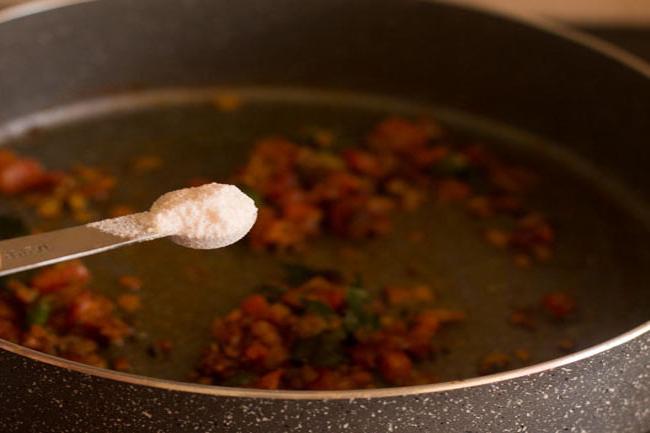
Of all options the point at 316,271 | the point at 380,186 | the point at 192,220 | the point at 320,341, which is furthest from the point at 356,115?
the point at 192,220

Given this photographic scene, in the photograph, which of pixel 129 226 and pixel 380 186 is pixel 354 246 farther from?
pixel 129 226

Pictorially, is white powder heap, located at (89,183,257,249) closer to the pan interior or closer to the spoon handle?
the spoon handle

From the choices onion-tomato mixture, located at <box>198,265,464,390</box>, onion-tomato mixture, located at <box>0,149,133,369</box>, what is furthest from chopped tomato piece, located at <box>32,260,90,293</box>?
onion-tomato mixture, located at <box>198,265,464,390</box>

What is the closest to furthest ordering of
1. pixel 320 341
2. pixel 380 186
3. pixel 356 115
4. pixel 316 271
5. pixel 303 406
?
pixel 303 406, pixel 320 341, pixel 316 271, pixel 380 186, pixel 356 115

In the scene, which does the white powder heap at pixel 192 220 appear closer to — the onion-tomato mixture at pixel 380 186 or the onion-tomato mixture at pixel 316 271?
the onion-tomato mixture at pixel 316 271

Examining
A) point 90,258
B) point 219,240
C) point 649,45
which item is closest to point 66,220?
point 90,258
